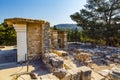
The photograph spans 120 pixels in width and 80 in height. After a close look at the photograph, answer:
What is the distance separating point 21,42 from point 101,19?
483 inches

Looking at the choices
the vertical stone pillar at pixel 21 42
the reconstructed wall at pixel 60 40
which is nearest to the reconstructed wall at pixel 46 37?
the vertical stone pillar at pixel 21 42

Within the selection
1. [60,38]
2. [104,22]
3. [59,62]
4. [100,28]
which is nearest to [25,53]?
[59,62]

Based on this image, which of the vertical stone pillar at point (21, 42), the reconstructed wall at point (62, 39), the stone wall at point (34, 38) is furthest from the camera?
the reconstructed wall at point (62, 39)

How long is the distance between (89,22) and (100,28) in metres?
1.58

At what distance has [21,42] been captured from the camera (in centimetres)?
677

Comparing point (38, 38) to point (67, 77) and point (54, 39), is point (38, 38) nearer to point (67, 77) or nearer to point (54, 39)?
point (67, 77)

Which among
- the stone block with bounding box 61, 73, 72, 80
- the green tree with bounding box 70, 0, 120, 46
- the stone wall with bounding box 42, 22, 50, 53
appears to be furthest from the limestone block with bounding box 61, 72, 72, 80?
the green tree with bounding box 70, 0, 120, 46

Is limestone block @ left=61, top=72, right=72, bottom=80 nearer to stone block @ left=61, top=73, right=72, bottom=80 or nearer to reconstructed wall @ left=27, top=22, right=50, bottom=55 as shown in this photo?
stone block @ left=61, top=73, right=72, bottom=80

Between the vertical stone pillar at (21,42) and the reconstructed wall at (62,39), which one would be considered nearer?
the vertical stone pillar at (21,42)

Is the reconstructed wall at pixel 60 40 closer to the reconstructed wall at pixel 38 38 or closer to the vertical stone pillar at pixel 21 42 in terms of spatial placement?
the reconstructed wall at pixel 38 38

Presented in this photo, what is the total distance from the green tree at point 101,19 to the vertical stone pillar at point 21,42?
10.4 metres

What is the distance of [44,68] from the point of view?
603 cm

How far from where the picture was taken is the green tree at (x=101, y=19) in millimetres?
15242

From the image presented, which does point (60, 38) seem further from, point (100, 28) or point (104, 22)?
point (104, 22)
